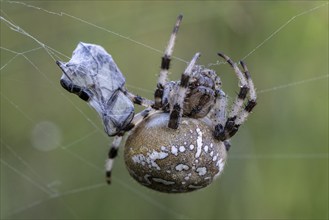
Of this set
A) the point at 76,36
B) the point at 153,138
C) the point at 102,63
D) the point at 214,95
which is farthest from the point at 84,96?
the point at 76,36

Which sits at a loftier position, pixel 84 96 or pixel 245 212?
pixel 84 96

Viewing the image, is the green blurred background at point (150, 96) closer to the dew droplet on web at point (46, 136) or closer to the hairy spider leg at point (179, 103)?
the dew droplet on web at point (46, 136)

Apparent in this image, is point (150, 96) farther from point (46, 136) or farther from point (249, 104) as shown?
point (249, 104)

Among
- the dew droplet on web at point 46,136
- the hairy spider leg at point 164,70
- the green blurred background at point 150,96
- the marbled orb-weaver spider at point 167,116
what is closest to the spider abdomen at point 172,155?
the marbled orb-weaver spider at point 167,116

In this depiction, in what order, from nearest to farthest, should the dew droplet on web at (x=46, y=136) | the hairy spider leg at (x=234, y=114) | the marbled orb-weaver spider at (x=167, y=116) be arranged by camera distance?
1. the marbled orb-weaver spider at (x=167, y=116)
2. the hairy spider leg at (x=234, y=114)
3. the dew droplet on web at (x=46, y=136)

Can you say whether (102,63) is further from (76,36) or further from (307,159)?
(307,159)

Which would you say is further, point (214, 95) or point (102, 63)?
point (214, 95)
